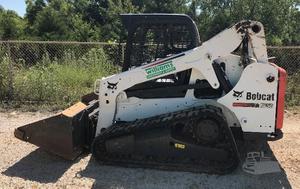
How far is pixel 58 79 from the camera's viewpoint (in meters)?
10.9

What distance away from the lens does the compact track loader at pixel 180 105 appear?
6121mm

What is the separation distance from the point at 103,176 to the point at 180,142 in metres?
1.08

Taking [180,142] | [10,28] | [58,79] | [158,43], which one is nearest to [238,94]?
[180,142]

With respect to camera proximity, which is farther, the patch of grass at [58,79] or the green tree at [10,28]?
the green tree at [10,28]

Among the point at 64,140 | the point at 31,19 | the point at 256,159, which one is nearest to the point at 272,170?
the point at 256,159

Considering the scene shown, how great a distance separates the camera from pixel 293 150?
726 cm

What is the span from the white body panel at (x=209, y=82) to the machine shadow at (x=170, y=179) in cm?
67

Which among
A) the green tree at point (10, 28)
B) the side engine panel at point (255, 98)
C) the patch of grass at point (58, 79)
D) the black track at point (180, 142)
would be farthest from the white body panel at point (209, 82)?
the green tree at point (10, 28)

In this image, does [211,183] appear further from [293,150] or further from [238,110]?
[293,150]

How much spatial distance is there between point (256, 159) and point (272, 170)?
1.44 feet

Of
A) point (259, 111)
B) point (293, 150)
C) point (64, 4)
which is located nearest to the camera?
point (259, 111)

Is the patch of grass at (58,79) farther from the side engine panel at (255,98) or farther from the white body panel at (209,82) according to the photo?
the side engine panel at (255,98)

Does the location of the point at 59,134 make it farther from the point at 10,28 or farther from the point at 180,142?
the point at 10,28

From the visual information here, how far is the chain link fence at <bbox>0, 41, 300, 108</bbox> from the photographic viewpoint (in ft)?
34.7
